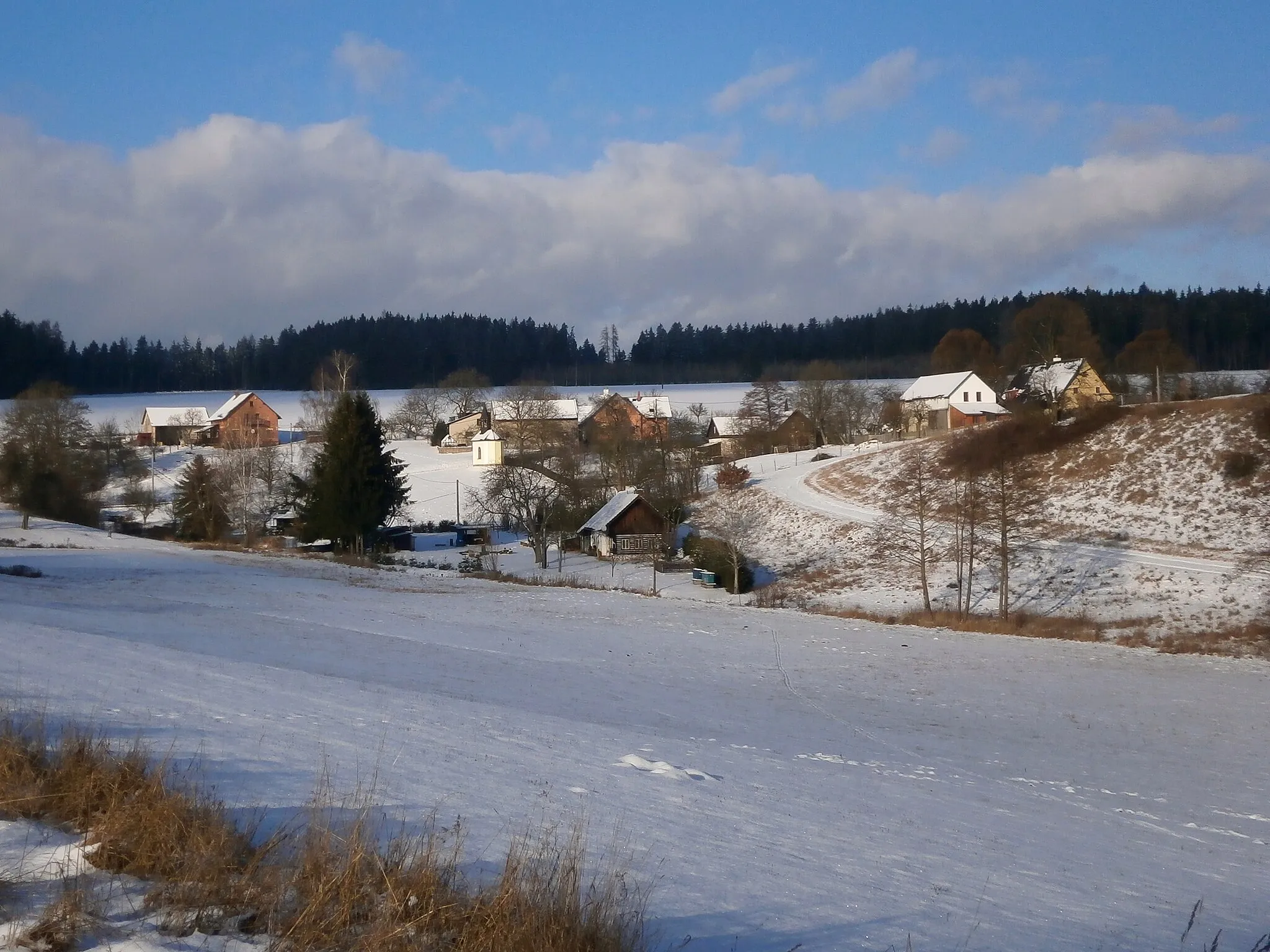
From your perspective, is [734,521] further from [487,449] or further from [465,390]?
[465,390]

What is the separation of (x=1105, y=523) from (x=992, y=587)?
9.97m

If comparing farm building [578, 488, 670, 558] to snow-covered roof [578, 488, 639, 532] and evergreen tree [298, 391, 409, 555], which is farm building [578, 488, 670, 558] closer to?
snow-covered roof [578, 488, 639, 532]

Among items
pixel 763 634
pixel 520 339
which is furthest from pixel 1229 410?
pixel 520 339

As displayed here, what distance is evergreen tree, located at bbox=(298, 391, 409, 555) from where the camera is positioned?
55125 mm

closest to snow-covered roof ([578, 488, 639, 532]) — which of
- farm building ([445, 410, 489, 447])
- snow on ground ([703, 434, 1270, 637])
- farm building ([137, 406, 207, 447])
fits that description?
snow on ground ([703, 434, 1270, 637])

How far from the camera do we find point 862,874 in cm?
879

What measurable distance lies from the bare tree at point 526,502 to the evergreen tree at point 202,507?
55.8ft

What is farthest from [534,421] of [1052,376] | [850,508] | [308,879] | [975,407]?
[308,879]

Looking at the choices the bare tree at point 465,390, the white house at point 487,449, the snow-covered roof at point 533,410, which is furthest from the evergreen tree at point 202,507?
the bare tree at point 465,390

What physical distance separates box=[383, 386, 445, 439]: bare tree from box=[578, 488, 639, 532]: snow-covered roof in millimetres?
63826

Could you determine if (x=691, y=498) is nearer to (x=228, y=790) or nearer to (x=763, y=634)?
(x=763, y=634)

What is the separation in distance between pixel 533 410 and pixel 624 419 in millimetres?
14090

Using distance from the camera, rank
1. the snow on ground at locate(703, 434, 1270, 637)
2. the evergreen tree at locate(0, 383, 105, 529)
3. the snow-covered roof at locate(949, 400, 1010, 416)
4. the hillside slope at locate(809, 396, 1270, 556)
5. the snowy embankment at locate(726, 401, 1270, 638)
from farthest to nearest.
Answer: the snow-covered roof at locate(949, 400, 1010, 416) → the evergreen tree at locate(0, 383, 105, 529) → the hillside slope at locate(809, 396, 1270, 556) → the snowy embankment at locate(726, 401, 1270, 638) → the snow on ground at locate(703, 434, 1270, 637)

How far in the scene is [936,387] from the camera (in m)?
104
